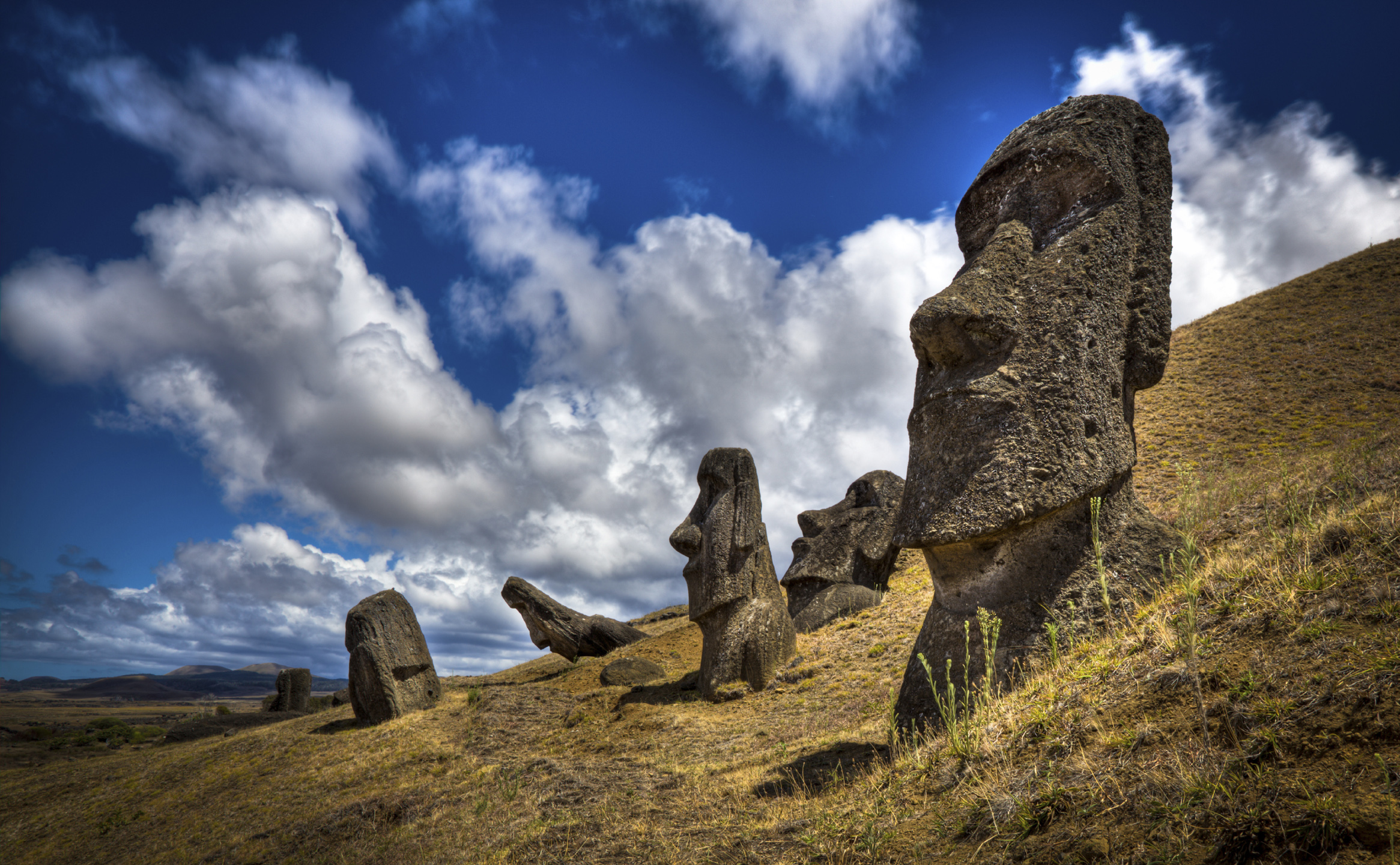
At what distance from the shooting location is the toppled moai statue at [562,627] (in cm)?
1911

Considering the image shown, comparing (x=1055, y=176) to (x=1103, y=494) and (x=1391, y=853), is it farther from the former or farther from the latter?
(x=1391, y=853)

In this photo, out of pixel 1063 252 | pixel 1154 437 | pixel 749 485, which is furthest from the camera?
pixel 1154 437

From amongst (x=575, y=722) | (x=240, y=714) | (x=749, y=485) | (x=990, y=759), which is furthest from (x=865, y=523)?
(x=240, y=714)

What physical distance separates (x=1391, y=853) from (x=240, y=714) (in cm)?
2720

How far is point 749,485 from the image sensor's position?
514 inches

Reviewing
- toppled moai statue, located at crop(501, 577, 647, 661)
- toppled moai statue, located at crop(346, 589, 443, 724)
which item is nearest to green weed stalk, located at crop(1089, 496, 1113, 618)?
toppled moai statue, located at crop(346, 589, 443, 724)

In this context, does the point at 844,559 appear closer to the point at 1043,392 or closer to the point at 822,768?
the point at 822,768

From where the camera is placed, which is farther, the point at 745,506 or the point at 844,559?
the point at 844,559

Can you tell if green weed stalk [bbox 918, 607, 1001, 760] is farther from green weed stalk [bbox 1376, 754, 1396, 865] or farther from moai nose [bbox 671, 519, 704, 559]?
moai nose [bbox 671, 519, 704, 559]

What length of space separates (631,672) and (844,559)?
619 cm

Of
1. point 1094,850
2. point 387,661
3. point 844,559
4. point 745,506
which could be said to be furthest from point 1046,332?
point 387,661

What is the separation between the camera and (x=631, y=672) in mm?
14586

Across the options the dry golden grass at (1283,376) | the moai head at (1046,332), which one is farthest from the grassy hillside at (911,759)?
the dry golden grass at (1283,376)

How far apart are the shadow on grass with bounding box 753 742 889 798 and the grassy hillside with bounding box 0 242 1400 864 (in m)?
0.04
